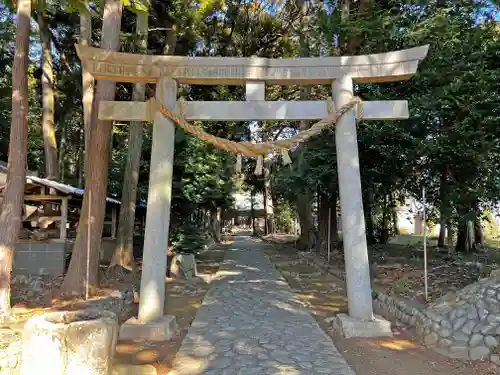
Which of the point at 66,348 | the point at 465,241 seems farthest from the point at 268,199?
the point at 66,348

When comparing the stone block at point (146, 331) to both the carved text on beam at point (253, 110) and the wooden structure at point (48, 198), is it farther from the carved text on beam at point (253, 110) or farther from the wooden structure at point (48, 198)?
the wooden structure at point (48, 198)

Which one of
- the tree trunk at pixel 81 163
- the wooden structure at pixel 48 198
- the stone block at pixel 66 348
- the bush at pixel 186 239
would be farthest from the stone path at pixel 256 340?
the tree trunk at pixel 81 163

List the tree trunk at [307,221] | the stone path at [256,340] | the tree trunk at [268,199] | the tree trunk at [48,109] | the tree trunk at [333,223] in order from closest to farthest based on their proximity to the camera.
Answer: the stone path at [256,340] → the tree trunk at [48,109] → the tree trunk at [333,223] → the tree trunk at [307,221] → the tree trunk at [268,199]

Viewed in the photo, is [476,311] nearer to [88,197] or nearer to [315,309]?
[315,309]

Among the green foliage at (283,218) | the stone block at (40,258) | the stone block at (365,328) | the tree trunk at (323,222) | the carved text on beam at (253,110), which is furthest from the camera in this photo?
the green foliage at (283,218)

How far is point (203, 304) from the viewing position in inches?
313

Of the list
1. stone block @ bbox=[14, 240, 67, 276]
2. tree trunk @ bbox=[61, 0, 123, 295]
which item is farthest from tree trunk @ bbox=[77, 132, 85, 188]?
tree trunk @ bbox=[61, 0, 123, 295]

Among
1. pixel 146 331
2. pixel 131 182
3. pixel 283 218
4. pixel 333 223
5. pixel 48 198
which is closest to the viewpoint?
pixel 146 331

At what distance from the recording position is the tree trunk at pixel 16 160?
7.14 metres

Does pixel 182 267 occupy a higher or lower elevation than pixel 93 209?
lower

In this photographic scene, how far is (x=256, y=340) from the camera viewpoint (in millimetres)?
5445

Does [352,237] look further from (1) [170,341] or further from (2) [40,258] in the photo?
(2) [40,258]

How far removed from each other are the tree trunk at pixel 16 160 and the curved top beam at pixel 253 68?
7.79 ft

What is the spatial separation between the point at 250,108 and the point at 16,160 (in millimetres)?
4617
